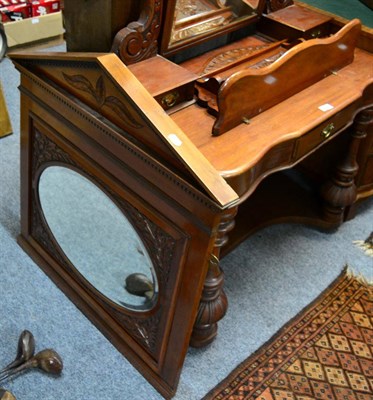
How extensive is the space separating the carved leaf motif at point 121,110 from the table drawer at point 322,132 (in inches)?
19.9

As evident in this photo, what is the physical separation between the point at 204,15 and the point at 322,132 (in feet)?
1.67

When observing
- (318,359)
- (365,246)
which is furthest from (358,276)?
(318,359)

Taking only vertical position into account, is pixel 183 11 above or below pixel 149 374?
above

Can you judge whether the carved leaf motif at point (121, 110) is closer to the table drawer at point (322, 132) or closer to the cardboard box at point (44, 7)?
the table drawer at point (322, 132)

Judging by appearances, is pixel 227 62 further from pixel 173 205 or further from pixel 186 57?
pixel 173 205

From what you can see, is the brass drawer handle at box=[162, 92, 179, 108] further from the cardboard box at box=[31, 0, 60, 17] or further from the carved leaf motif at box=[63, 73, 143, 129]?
the cardboard box at box=[31, 0, 60, 17]

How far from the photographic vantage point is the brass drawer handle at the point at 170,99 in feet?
4.99

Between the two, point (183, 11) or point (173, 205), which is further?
point (183, 11)

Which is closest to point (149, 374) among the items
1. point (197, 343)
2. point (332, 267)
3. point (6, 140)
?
point (197, 343)

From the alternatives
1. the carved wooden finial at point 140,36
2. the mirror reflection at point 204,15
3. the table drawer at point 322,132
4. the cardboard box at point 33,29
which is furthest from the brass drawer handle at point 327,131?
the cardboard box at point 33,29

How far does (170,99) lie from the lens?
1.54 m

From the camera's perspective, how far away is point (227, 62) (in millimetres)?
1789

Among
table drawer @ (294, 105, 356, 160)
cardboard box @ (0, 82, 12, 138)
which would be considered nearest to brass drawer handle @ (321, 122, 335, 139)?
table drawer @ (294, 105, 356, 160)

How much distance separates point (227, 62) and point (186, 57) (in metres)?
0.13
